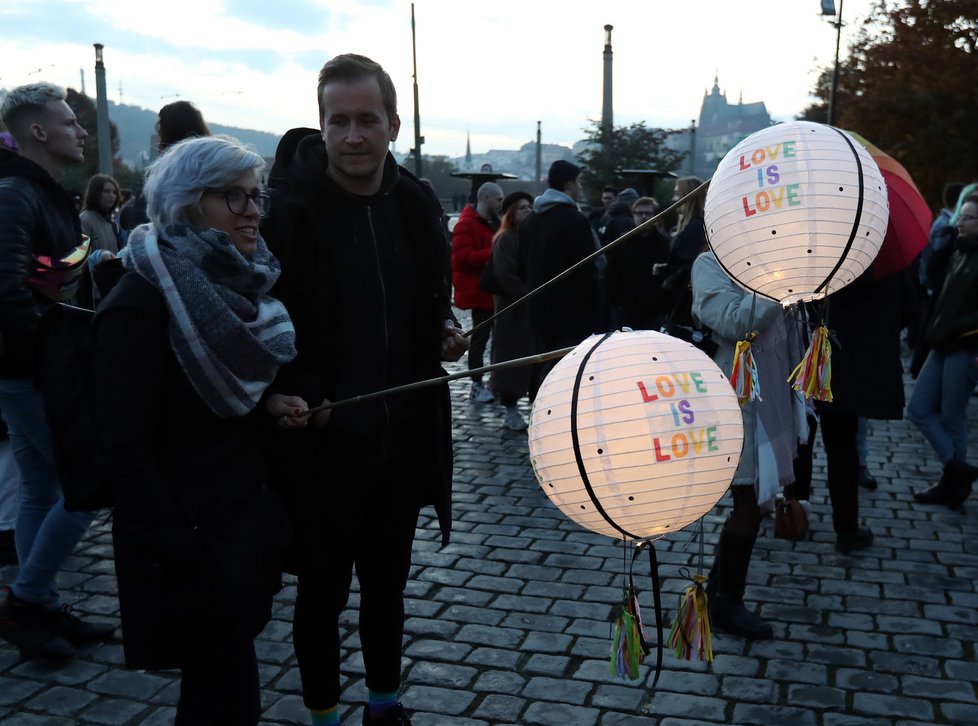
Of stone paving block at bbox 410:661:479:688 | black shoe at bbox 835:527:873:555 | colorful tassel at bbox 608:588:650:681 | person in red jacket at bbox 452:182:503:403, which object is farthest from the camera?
person in red jacket at bbox 452:182:503:403

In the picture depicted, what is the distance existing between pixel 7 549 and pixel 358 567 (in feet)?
9.54

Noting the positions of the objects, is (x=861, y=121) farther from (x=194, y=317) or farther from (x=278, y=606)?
(x=194, y=317)

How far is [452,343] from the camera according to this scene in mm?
3352

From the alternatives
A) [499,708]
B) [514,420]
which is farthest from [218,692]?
[514,420]

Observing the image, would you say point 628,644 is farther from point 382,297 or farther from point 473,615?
point 473,615

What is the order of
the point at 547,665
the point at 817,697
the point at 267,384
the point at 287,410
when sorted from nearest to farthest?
the point at 267,384
the point at 287,410
the point at 817,697
the point at 547,665

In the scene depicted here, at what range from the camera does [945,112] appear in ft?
73.7

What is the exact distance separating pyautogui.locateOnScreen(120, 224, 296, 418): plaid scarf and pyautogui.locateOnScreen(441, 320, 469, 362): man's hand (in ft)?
2.64

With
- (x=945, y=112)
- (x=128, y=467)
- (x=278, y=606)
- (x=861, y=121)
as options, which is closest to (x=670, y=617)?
(x=278, y=606)

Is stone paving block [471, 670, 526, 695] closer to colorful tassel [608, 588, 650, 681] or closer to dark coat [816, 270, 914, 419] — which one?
colorful tassel [608, 588, 650, 681]

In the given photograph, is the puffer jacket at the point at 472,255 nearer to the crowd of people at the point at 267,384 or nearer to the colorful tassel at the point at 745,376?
the crowd of people at the point at 267,384

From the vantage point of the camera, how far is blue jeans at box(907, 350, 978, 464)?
21.2ft

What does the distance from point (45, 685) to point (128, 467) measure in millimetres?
2002

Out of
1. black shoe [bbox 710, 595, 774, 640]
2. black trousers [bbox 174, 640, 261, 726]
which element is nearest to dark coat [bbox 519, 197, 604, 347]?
black shoe [bbox 710, 595, 774, 640]
